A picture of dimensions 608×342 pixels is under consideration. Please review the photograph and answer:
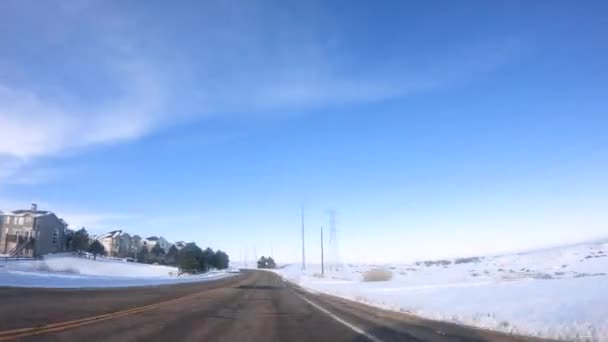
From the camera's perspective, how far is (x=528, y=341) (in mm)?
10773

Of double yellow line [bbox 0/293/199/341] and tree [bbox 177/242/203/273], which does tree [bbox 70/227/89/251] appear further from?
double yellow line [bbox 0/293/199/341]

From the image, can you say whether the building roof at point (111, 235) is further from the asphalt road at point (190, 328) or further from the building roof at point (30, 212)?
the asphalt road at point (190, 328)

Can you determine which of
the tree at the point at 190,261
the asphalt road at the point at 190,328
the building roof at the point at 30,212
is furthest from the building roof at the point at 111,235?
the asphalt road at the point at 190,328

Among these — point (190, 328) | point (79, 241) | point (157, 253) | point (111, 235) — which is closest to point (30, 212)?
point (79, 241)

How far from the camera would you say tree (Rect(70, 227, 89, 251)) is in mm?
116431

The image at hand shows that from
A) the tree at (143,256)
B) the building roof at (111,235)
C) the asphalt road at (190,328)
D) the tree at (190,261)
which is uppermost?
the building roof at (111,235)

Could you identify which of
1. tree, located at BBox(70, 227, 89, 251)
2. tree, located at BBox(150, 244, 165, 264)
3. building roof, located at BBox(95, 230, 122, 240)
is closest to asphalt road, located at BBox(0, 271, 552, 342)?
tree, located at BBox(70, 227, 89, 251)

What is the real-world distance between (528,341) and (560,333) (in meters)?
1.15

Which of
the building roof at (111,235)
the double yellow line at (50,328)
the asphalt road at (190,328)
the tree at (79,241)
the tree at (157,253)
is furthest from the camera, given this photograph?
the tree at (157,253)

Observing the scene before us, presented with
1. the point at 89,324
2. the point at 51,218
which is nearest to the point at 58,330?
the point at 89,324

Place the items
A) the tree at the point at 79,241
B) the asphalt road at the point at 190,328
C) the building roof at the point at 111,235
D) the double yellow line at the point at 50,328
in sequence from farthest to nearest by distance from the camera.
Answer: the building roof at the point at 111,235
the tree at the point at 79,241
the asphalt road at the point at 190,328
the double yellow line at the point at 50,328

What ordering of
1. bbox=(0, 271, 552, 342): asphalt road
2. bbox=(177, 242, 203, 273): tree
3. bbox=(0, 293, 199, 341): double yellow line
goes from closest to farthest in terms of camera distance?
bbox=(0, 293, 199, 341): double yellow line, bbox=(0, 271, 552, 342): asphalt road, bbox=(177, 242, 203, 273): tree

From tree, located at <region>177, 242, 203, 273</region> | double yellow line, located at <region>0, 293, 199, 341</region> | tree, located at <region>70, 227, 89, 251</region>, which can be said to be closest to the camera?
double yellow line, located at <region>0, 293, 199, 341</region>

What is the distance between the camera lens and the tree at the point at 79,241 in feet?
382
